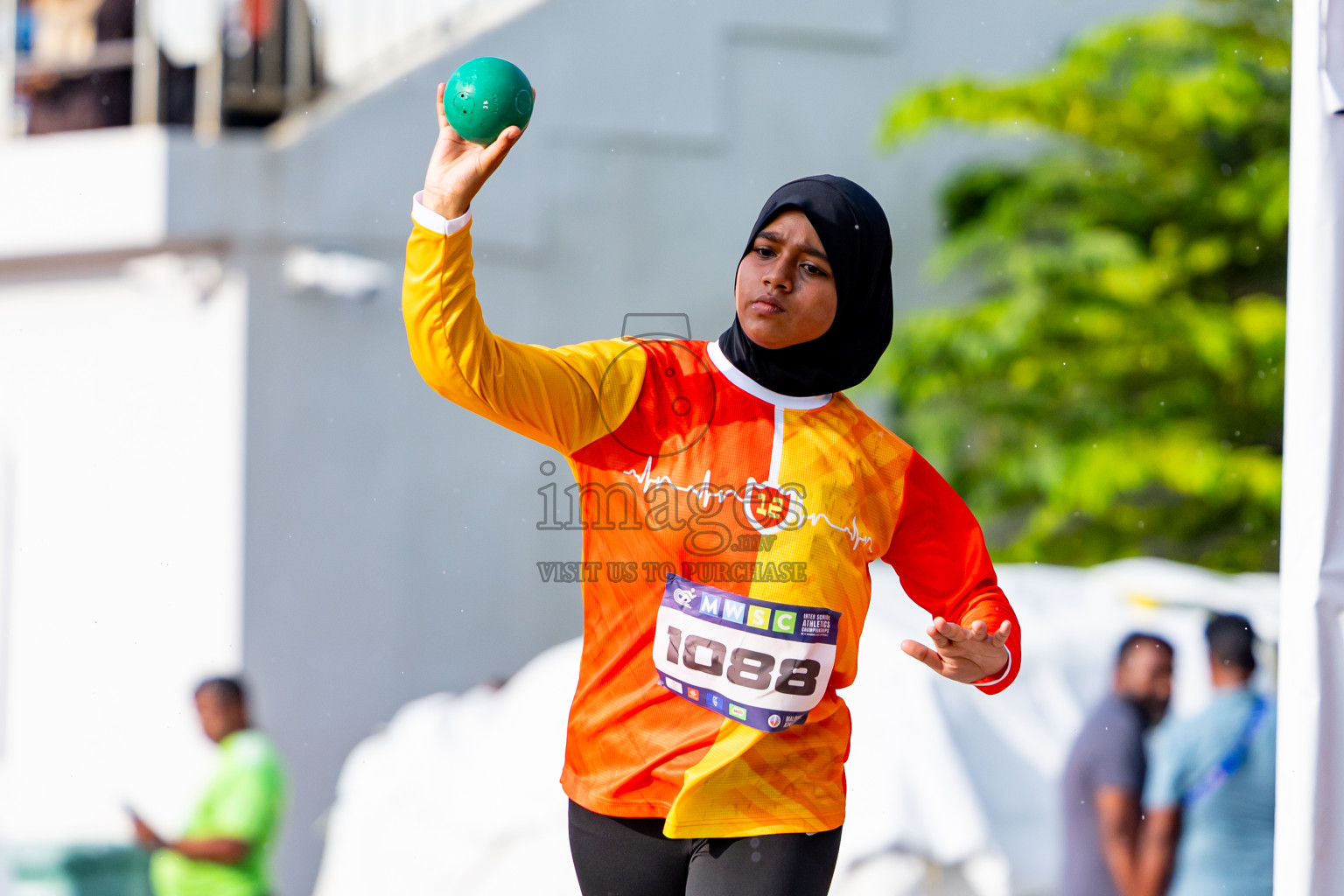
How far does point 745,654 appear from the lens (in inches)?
66.5

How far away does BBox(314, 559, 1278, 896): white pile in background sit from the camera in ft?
11.0

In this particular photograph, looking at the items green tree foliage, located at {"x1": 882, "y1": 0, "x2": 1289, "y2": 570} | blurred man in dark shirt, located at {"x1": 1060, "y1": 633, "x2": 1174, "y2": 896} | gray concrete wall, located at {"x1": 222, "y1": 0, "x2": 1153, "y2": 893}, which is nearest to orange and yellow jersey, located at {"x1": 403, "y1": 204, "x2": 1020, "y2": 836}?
blurred man in dark shirt, located at {"x1": 1060, "y1": 633, "x2": 1174, "y2": 896}

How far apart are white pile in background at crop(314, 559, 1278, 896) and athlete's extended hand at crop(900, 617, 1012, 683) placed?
64.1 inches

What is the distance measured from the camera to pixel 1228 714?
3.59m

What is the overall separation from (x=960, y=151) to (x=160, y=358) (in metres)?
3.55

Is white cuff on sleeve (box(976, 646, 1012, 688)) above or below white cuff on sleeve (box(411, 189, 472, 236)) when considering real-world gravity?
below

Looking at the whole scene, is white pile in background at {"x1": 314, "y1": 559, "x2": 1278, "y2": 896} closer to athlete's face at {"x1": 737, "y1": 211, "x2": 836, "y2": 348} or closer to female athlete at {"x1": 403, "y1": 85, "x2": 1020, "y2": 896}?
female athlete at {"x1": 403, "y1": 85, "x2": 1020, "y2": 896}

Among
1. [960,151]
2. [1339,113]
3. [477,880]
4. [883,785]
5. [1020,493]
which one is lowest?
[477,880]

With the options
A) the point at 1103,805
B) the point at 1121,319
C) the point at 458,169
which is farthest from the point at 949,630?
the point at 1121,319

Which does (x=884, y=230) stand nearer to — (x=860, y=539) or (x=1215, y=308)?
(x=860, y=539)

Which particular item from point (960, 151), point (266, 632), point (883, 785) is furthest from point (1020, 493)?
point (266, 632)

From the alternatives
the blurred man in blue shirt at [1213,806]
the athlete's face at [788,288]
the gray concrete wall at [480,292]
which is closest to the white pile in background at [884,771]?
the blurred man in blue shirt at [1213,806]

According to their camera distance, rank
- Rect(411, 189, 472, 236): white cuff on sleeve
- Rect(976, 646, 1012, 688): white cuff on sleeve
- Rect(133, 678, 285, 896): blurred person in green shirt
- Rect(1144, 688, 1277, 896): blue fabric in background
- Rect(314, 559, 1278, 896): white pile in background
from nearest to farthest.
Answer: Rect(411, 189, 472, 236): white cuff on sleeve
Rect(976, 646, 1012, 688): white cuff on sleeve
Rect(314, 559, 1278, 896): white pile in background
Rect(1144, 688, 1277, 896): blue fabric in background
Rect(133, 678, 285, 896): blurred person in green shirt

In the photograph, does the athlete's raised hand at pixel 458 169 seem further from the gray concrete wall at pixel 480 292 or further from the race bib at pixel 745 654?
the gray concrete wall at pixel 480 292
